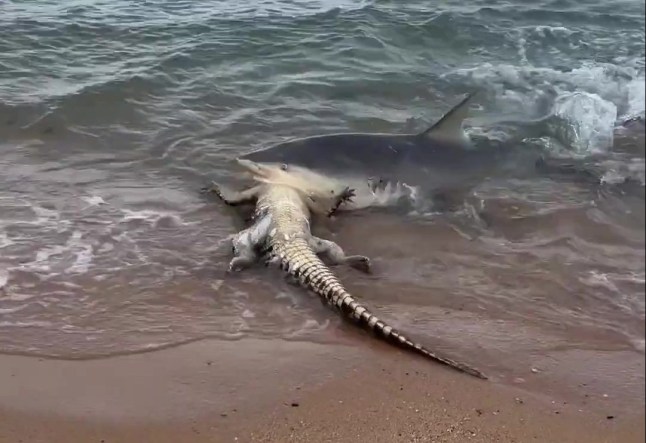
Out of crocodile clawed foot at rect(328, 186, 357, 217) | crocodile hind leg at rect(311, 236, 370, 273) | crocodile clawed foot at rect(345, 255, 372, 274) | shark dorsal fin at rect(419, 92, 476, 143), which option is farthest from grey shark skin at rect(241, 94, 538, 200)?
crocodile clawed foot at rect(345, 255, 372, 274)

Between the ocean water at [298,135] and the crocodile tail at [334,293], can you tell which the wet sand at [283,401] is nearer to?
the crocodile tail at [334,293]

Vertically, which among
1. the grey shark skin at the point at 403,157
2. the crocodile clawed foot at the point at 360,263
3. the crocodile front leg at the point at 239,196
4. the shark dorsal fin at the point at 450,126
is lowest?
the crocodile clawed foot at the point at 360,263

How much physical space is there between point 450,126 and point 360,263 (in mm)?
2454

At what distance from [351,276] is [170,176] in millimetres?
2728

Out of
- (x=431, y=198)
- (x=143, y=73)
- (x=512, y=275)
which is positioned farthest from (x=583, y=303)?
(x=143, y=73)

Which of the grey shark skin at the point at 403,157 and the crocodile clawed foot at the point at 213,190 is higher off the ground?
the grey shark skin at the point at 403,157

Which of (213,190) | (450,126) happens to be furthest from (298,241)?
(450,126)

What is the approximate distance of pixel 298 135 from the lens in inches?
341

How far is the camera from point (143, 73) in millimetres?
10461

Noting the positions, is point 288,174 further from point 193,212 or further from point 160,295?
point 160,295

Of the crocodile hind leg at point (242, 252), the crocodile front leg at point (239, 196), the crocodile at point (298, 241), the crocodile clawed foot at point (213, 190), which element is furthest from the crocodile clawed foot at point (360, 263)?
the crocodile clawed foot at point (213, 190)

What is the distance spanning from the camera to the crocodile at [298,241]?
4.71m

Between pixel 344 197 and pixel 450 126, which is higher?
pixel 450 126

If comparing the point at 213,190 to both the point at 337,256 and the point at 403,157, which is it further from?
the point at 403,157
